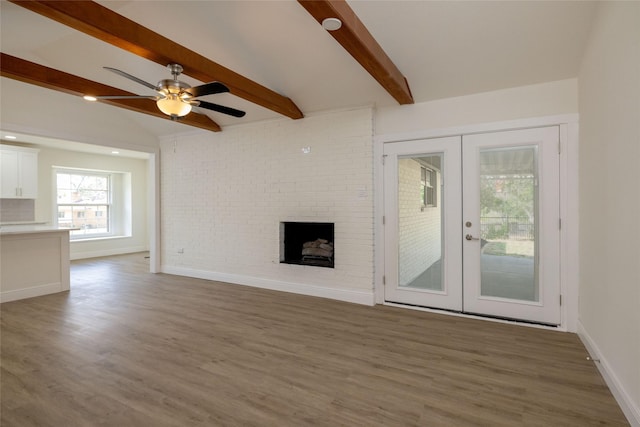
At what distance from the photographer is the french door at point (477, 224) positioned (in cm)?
341

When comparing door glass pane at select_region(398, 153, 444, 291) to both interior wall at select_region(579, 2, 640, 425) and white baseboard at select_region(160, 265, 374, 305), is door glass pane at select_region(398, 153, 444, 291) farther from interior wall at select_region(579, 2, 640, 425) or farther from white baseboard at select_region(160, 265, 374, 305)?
interior wall at select_region(579, 2, 640, 425)

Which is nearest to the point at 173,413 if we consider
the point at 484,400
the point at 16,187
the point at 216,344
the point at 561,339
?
the point at 216,344

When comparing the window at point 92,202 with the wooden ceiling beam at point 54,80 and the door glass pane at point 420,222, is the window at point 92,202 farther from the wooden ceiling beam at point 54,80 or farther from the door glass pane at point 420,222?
the door glass pane at point 420,222

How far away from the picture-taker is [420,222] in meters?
4.09

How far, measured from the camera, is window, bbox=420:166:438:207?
397 centimetres

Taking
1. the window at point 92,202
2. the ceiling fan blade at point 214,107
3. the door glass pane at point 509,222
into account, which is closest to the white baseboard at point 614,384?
the door glass pane at point 509,222

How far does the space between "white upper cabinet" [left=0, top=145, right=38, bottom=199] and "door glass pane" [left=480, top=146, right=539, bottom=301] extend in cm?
856

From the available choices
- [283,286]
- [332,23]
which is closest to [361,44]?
[332,23]

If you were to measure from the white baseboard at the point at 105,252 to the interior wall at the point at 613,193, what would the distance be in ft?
31.9

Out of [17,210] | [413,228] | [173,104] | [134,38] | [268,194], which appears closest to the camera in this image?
[134,38]

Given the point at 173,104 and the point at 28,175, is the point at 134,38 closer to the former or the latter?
the point at 173,104

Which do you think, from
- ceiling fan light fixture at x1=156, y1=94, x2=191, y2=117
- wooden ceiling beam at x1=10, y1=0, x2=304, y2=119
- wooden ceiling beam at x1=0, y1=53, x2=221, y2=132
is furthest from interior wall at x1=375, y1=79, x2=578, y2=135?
wooden ceiling beam at x1=0, y1=53, x2=221, y2=132

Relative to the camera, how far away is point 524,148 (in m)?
3.49

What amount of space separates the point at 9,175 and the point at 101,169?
1.89 meters
